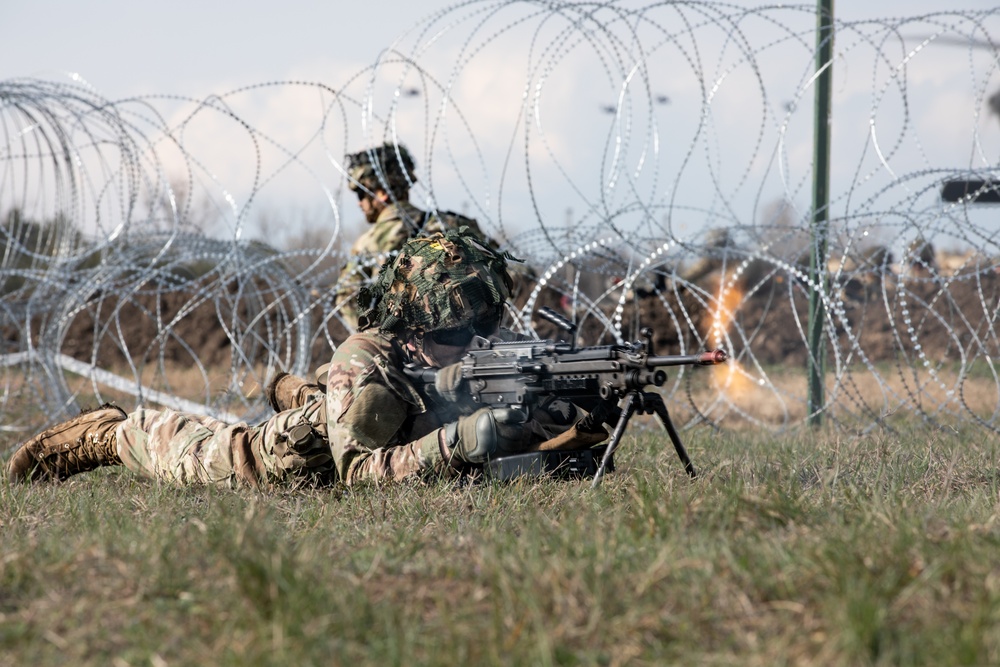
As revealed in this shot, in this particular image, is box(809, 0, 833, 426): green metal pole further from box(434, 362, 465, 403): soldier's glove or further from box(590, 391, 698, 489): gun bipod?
box(434, 362, 465, 403): soldier's glove

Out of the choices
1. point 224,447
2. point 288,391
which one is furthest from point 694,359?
point 288,391

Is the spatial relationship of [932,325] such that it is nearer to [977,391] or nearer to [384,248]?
[977,391]

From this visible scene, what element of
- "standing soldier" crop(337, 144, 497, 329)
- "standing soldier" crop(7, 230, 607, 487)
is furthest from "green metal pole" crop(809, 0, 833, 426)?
"standing soldier" crop(7, 230, 607, 487)

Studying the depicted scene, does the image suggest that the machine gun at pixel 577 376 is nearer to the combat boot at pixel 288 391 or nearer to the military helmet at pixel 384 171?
the combat boot at pixel 288 391

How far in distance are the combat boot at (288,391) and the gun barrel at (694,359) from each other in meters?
1.74

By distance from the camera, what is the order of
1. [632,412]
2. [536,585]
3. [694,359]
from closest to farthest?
[536,585], [694,359], [632,412]

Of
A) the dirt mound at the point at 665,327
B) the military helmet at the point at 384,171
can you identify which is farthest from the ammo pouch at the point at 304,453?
the dirt mound at the point at 665,327

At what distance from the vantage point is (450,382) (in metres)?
4.16

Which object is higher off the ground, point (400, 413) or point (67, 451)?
point (400, 413)

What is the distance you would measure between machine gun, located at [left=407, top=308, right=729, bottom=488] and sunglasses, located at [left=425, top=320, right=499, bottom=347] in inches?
4.7

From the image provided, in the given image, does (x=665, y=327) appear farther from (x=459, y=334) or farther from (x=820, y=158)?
(x=459, y=334)

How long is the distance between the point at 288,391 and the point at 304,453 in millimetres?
759

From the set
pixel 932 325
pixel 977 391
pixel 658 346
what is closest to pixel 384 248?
pixel 977 391

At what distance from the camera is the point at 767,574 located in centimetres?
262
